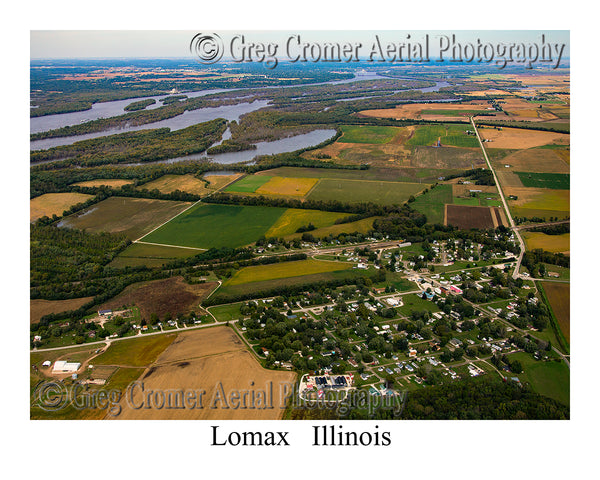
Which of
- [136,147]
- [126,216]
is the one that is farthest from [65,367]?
[136,147]

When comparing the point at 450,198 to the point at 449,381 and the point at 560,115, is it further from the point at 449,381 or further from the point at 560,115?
the point at 560,115

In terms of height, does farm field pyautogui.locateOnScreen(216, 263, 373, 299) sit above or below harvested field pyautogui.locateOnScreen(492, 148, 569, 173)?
below

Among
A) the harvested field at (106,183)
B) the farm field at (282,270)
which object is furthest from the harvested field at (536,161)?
the harvested field at (106,183)

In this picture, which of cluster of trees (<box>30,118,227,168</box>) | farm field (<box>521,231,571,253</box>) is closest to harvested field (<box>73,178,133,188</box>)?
cluster of trees (<box>30,118,227,168</box>)
